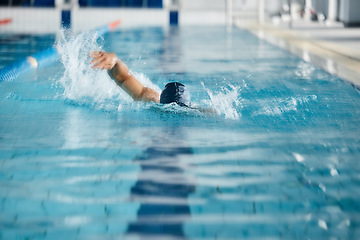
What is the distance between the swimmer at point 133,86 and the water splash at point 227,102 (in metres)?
0.30

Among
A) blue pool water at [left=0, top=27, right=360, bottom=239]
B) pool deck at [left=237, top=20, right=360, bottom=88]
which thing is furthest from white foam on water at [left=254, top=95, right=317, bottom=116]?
pool deck at [left=237, top=20, right=360, bottom=88]

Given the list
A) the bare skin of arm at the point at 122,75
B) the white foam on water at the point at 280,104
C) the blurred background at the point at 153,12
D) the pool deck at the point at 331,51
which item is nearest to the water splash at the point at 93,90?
the bare skin of arm at the point at 122,75

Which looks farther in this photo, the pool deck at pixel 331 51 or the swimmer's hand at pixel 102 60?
the pool deck at pixel 331 51

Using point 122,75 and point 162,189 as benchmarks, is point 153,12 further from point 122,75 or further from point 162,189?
point 162,189

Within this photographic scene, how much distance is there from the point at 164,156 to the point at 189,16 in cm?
1555

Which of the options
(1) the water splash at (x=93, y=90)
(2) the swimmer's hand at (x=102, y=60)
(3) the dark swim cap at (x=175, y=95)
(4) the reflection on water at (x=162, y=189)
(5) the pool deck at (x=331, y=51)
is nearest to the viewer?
(4) the reflection on water at (x=162, y=189)

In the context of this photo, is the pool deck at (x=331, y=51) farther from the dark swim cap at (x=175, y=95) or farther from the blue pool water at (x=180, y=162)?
the dark swim cap at (x=175, y=95)

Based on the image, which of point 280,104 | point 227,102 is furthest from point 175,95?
point 280,104

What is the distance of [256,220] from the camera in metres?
1.75

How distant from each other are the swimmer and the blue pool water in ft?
0.27

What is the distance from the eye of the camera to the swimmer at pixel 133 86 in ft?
10.2

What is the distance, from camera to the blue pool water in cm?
173

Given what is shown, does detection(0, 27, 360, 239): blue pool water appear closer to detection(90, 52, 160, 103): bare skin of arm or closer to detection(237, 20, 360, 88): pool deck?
detection(90, 52, 160, 103): bare skin of arm

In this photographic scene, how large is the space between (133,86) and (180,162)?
1.13 meters
